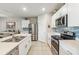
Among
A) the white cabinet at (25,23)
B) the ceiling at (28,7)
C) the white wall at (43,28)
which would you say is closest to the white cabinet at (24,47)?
the ceiling at (28,7)

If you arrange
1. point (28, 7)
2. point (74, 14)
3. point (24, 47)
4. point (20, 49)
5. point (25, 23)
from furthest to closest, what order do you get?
point (25, 23)
point (28, 7)
point (24, 47)
point (20, 49)
point (74, 14)

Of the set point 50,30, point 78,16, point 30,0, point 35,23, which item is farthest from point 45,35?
point 30,0

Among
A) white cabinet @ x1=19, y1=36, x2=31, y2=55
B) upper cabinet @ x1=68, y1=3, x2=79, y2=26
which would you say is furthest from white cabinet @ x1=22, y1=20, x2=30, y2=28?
upper cabinet @ x1=68, y1=3, x2=79, y2=26

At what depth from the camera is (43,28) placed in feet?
24.6

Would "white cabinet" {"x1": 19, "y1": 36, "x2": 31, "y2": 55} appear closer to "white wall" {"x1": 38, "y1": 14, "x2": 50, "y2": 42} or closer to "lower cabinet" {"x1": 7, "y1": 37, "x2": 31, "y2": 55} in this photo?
"lower cabinet" {"x1": 7, "y1": 37, "x2": 31, "y2": 55}

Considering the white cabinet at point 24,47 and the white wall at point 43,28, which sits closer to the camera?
the white cabinet at point 24,47

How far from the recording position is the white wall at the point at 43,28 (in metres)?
7.09

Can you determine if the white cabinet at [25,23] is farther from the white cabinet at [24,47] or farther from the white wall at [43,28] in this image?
the white cabinet at [24,47]

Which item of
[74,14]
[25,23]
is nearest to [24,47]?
[74,14]

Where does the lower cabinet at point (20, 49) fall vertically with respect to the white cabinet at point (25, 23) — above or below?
below

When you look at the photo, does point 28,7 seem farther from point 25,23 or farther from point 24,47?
point 25,23

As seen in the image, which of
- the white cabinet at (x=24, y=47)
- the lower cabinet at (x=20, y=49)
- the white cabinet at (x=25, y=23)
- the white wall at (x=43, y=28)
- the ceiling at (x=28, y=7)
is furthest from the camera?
the white cabinet at (x=25, y=23)
